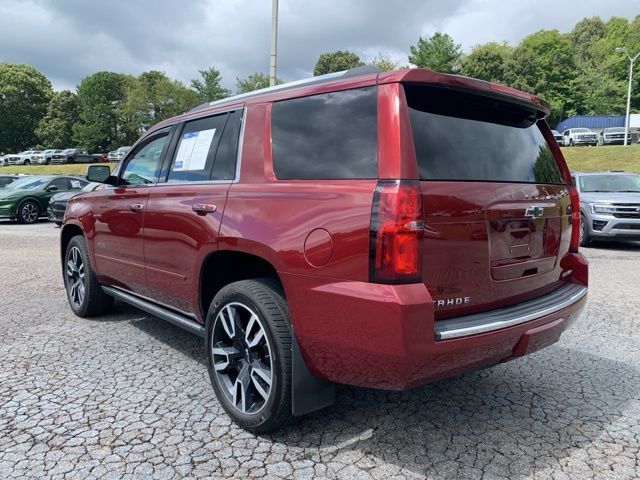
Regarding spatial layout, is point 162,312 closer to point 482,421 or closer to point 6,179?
point 482,421

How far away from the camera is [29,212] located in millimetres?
15586

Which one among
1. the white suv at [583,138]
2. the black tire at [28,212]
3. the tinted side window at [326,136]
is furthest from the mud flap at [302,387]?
the white suv at [583,138]

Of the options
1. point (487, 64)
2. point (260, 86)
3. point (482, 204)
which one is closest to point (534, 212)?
point (482, 204)

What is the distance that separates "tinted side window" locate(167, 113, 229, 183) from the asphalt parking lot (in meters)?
1.43

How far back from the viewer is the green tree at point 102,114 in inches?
2450

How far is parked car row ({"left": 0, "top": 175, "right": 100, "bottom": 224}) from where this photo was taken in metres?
Result: 15.1

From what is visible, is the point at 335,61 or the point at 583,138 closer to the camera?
the point at 583,138

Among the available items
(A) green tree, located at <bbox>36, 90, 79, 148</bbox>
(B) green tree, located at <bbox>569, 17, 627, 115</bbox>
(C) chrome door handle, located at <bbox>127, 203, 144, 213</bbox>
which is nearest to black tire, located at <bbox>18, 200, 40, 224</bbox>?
(C) chrome door handle, located at <bbox>127, 203, 144, 213</bbox>

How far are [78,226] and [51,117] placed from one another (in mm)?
71728

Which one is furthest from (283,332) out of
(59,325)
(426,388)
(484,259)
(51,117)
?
(51,117)

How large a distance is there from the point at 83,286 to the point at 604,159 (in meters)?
32.4

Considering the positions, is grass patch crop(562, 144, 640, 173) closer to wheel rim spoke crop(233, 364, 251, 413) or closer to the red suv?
the red suv

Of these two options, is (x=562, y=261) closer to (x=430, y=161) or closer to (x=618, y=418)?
(x=618, y=418)

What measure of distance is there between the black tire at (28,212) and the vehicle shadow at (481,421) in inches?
558
